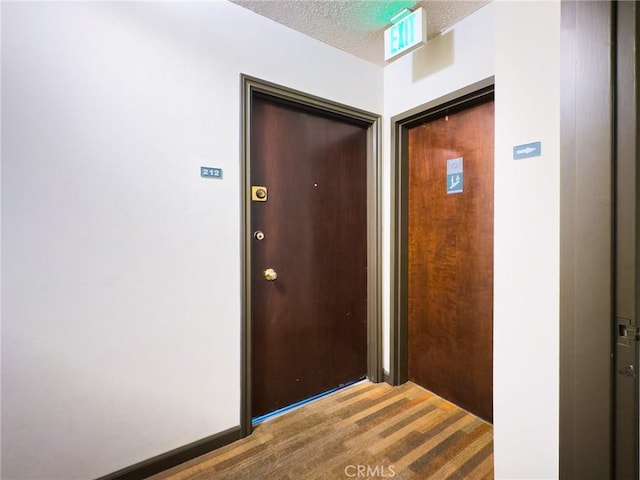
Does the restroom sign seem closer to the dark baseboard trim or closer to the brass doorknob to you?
the brass doorknob

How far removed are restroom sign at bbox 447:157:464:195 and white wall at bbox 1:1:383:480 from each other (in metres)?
1.23

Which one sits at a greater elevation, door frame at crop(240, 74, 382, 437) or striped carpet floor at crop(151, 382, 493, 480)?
door frame at crop(240, 74, 382, 437)

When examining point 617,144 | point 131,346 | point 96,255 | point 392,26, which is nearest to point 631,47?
point 617,144

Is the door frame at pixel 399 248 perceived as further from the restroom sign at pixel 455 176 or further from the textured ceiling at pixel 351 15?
the textured ceiling at pixel 351 15

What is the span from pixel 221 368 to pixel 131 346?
45cm

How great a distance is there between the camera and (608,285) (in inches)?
31.4

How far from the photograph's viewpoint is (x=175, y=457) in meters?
1.46

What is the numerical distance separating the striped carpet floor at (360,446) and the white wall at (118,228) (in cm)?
22

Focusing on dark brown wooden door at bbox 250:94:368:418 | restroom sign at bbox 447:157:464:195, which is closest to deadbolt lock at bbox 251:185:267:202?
dark brown wooden door at bbox 250:94:368:418

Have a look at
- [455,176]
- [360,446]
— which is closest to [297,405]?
[360,446]

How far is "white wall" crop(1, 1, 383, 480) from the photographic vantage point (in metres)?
1.16

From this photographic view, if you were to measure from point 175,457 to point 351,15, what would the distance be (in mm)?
2464

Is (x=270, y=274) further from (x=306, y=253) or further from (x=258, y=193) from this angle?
(x=258, y=193)

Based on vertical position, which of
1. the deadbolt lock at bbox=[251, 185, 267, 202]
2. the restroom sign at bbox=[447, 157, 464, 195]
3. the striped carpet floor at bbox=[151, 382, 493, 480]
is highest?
the restroom sign at bbox=[447, 157, 464, 195]
